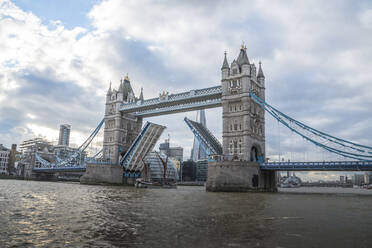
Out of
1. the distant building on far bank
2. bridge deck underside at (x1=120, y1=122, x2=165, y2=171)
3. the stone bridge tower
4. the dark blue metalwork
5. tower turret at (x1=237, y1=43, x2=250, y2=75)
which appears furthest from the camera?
the distant building on far bank

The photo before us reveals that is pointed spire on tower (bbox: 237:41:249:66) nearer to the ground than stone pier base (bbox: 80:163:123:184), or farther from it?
farther from it

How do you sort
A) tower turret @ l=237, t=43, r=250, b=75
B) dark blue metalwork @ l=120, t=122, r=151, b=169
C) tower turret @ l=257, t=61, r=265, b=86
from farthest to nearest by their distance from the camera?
tower turret @ l=257, t=61, r=265, b=86
dark blue metalwork @ l=120, t=122, r=151, b=169
tower turret @ l=237, t=43, r=250, b=75

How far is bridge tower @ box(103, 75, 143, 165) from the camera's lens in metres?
66.0

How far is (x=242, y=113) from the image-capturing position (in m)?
47.8

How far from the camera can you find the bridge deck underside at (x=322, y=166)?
40.8 m

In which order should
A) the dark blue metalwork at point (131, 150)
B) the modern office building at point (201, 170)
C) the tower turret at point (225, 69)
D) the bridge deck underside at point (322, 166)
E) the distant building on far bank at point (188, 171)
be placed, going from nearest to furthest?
the bridge deck underside at point (322, 166) < the tower turret at point (225, 69) < the dark blue metalwork at point (131, 150) < the distant building on far bank at point (188, 171) < the modern office building at point (201, 170)

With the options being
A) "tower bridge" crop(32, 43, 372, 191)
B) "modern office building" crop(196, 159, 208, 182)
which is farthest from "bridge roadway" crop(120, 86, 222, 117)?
"modern office building" crop(196, 159, 208, 182)

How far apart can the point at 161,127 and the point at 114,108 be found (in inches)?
782

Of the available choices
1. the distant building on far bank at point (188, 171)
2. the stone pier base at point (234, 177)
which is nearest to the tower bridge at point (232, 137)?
the stone pier base at point (234, 177)

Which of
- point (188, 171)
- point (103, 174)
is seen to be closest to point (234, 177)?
point (103, 174)

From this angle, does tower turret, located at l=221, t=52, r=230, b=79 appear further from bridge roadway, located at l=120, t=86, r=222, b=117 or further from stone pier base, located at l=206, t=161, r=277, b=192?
stone pier base, located at l=206, t=161, r=277, b=192

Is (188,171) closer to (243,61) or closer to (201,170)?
(201,170)

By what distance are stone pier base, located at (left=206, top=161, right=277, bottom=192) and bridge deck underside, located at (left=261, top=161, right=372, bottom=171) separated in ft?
8.85

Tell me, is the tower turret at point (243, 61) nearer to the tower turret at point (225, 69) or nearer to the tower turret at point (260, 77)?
the tower turret at point (225, 69)
